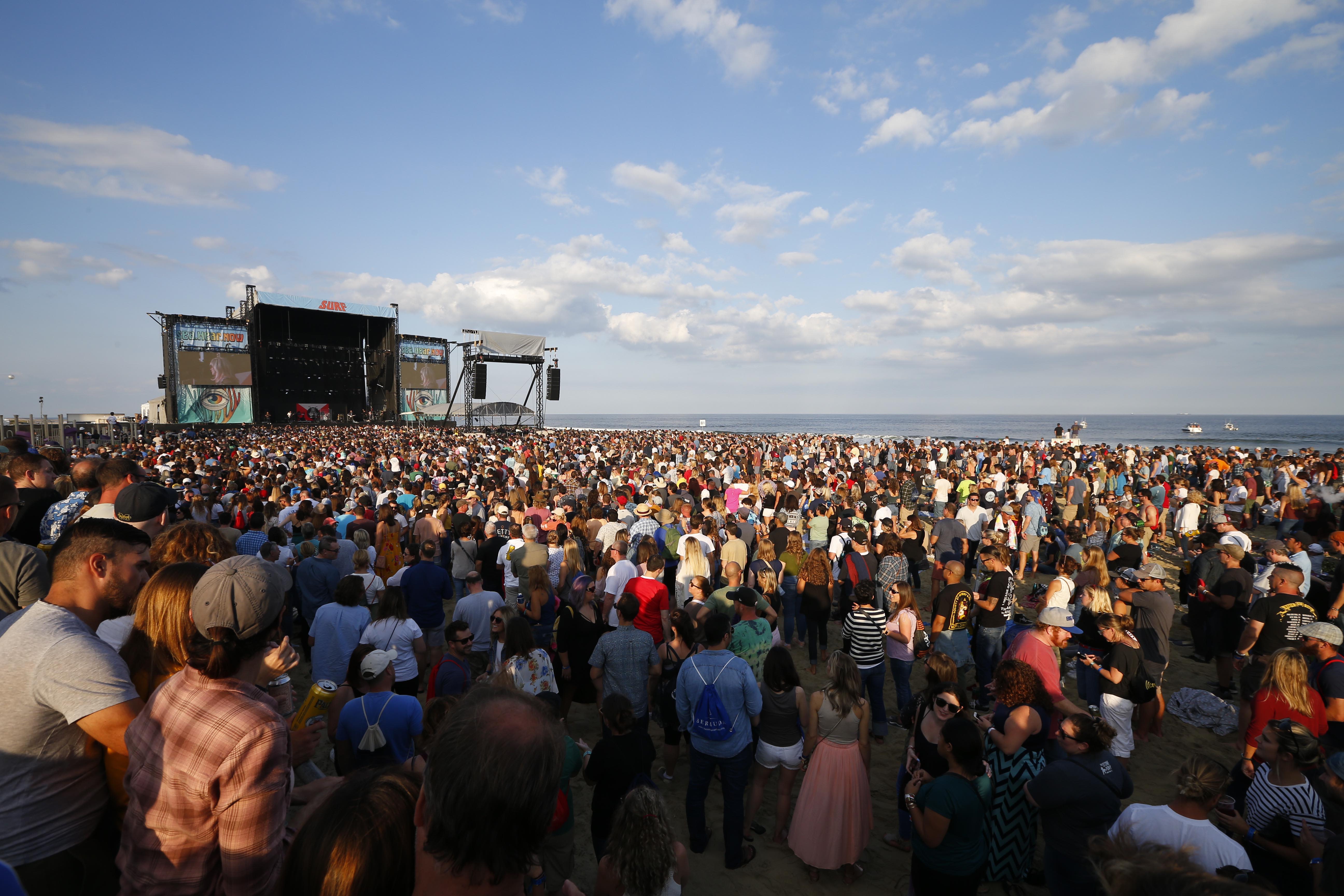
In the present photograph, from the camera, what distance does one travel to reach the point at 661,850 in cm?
206

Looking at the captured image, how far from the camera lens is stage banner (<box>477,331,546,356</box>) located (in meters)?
36.2

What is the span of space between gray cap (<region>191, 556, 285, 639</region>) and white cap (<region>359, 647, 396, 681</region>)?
1.40 m

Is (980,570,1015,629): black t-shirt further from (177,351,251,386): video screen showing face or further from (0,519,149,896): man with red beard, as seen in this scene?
(177,351,251,386): video screen showing face

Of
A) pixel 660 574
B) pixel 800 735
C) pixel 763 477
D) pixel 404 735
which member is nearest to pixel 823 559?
pixel 660 574

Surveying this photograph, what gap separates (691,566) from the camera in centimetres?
563

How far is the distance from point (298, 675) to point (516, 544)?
2622 millimetres

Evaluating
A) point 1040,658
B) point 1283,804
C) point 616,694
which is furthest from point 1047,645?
point 616,694

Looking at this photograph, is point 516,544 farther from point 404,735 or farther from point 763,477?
point 763,477

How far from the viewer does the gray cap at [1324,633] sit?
11.6 ft

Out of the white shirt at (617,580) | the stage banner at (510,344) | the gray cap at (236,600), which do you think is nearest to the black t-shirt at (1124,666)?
the white shirt at (617,580)

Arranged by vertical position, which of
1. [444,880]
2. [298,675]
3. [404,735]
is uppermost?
[444,880]

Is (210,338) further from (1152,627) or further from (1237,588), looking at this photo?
(1237,588)

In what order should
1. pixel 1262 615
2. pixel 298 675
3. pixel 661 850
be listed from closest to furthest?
pixel 661 850 < pixel 1262 615 < pixel 298 675

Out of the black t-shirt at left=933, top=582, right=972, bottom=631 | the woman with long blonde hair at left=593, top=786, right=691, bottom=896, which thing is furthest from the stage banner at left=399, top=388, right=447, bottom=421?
the woman with long blonde hair at left=593, top=786, right=691, bottom=896
